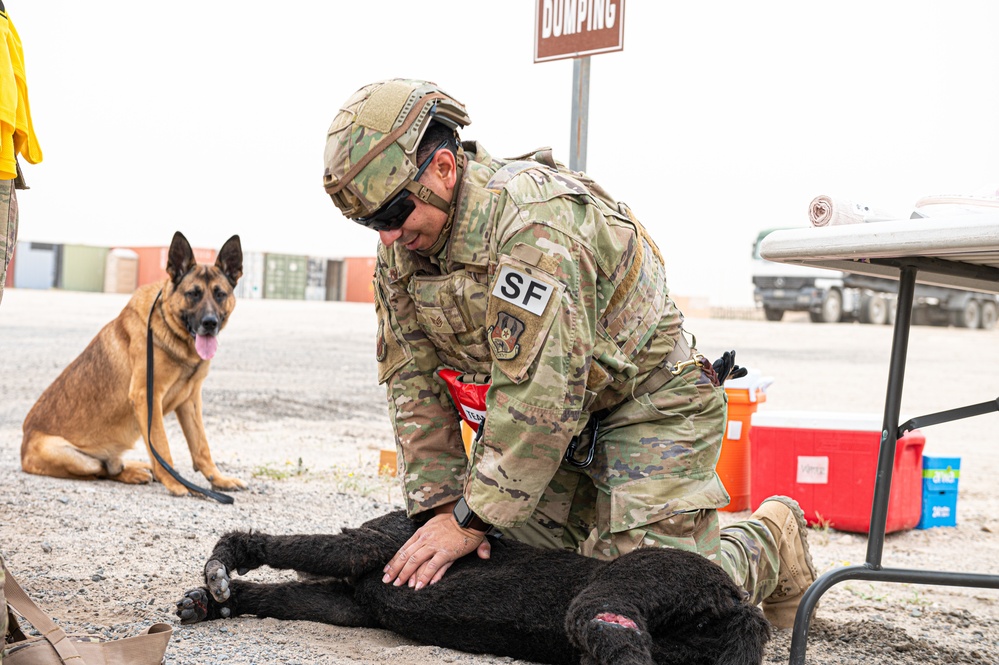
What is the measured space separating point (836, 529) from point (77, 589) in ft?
11.8

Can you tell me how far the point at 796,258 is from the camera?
7.78 ft

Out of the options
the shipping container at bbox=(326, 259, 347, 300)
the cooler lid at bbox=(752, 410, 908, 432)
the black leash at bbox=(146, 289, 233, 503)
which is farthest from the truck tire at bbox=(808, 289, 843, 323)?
the shipping container at bbox=(326, 259, 347, 300)

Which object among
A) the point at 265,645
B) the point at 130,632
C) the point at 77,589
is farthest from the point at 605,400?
the point at 77,589

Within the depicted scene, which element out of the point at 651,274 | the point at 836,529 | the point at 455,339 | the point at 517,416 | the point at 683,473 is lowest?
the point at 836,529

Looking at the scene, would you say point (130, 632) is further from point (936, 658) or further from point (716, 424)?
point (936, 658)

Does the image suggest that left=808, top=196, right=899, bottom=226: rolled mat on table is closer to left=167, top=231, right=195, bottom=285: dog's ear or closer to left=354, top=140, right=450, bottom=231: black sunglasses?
left=354, top=140, right=450, bottom=231: black sunglasses

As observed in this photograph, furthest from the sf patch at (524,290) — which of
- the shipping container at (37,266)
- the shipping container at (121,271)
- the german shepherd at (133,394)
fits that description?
the shipping container at (37,266)

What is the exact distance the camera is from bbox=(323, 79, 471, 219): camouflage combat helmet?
92.3 inches

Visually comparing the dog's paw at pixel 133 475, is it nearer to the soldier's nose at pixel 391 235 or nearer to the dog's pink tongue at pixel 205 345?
the dog's pink tongue at pixel 205 345

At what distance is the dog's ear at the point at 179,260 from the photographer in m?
5.47

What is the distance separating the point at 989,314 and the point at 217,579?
89.8 feet

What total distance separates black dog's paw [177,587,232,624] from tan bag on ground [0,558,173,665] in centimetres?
45

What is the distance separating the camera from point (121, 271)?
42688mm

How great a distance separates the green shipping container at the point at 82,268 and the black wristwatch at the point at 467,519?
45.1 metres
